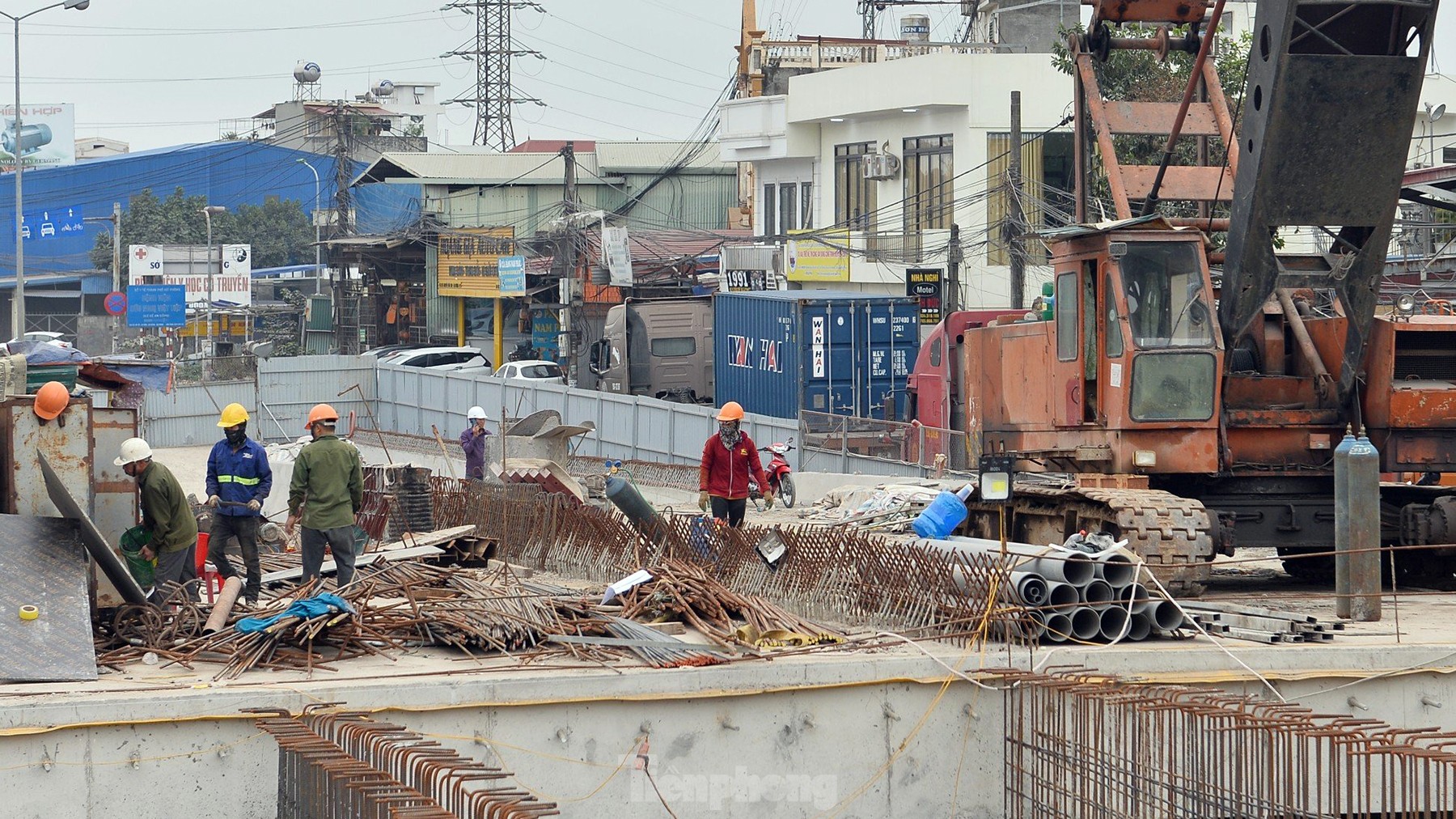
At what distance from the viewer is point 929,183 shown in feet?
137

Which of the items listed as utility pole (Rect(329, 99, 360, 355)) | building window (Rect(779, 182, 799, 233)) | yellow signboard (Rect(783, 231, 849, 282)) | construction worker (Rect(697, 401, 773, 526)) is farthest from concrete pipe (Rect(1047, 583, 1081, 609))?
utility pole (Rect(329, 99, 360, 355))

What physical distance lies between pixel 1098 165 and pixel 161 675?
24486 millimetres

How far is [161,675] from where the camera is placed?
10648 millimetres

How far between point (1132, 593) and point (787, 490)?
46.8ft

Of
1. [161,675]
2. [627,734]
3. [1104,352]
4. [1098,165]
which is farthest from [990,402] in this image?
[1098,165]

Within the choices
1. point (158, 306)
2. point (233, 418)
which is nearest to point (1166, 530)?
point (233, 418)

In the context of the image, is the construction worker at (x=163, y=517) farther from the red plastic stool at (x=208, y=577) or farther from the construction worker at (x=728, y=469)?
the construction worker at (x=728, y=469)

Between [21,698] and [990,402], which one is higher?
[990,402]

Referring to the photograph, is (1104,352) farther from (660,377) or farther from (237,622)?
(660,377)

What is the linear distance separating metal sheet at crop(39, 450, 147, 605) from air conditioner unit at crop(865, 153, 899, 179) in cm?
3205

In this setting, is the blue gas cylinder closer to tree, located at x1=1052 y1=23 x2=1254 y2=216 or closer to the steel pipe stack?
the steel pipe stack

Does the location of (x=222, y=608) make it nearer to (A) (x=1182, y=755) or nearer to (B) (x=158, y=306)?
(A) (x=1182, y=755)

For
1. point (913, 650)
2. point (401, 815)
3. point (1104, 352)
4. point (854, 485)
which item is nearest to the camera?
point (401, 815)

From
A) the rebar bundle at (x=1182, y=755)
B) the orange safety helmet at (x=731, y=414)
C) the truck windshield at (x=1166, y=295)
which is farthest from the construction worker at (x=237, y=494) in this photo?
the truck windshield at (x=1166, y=295)
